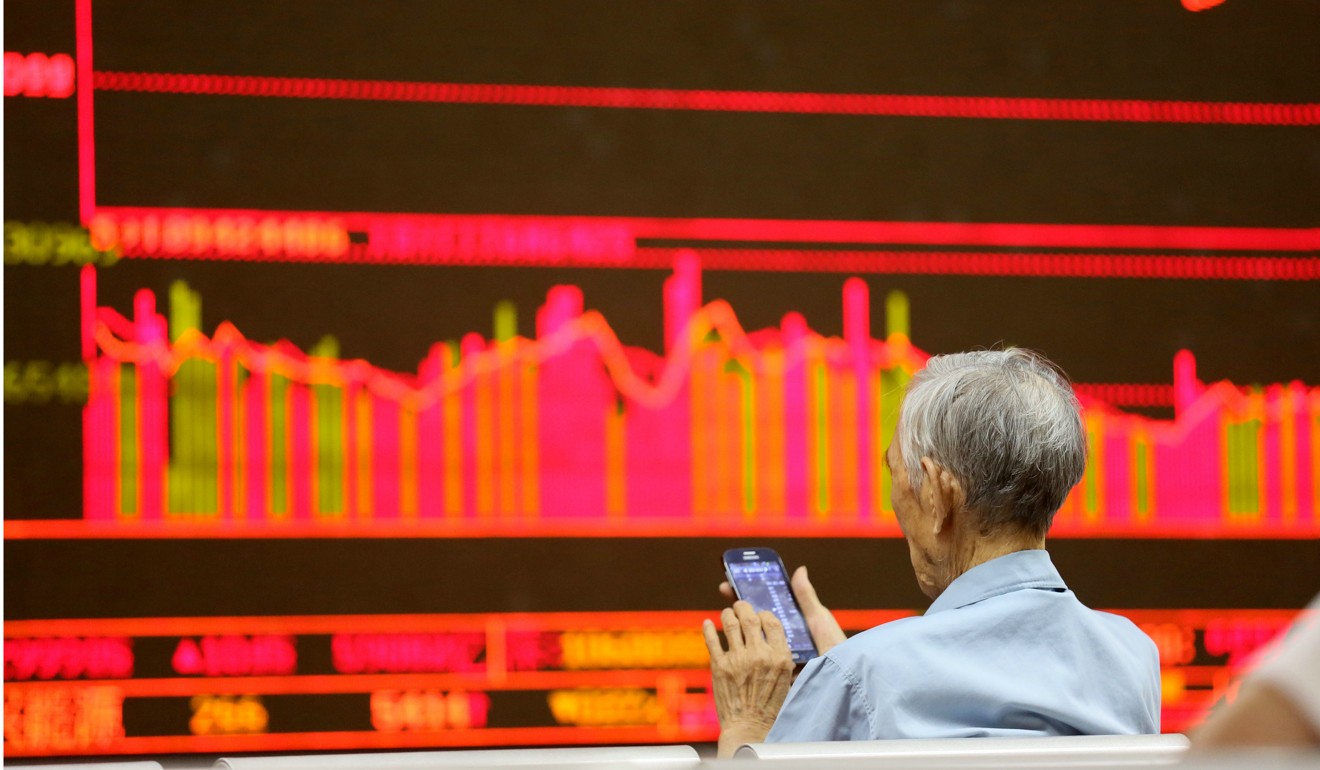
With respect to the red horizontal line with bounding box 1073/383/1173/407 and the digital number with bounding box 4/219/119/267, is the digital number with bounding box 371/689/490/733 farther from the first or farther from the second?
the red horizontal line with bounding box 1073/383/1173/407

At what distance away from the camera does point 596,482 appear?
2168mm

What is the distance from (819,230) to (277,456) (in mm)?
954

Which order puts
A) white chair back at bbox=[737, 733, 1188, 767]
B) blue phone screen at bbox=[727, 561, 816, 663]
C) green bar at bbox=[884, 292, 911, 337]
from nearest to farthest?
white chair back at bbox=[737, 733, 1188, 767], blue phone screen at bbox=[727, 561, 816, 663], green bar at bbox=[884, 292, 911, 337]

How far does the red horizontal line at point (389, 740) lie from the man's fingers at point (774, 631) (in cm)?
72

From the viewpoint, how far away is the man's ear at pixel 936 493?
4.33ft

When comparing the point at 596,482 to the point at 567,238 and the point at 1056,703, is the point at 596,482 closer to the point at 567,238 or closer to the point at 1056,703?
the point at 567,238

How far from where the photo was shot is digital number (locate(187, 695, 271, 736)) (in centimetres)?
205

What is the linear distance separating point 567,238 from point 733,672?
0.94 m

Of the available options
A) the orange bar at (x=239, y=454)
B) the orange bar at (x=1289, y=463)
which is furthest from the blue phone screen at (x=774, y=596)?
the orange bar at (x=1289, y=463)

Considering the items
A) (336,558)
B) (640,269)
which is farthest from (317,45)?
(336,558)

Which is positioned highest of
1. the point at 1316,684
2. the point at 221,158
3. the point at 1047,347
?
the point at 221,158

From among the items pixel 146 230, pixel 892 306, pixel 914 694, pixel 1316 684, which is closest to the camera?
pixel 1316 684

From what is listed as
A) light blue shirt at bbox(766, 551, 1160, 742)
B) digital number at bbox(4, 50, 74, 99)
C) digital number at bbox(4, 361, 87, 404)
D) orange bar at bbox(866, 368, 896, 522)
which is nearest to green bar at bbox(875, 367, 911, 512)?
orange bar at bbox(866, 368, 896, 522)

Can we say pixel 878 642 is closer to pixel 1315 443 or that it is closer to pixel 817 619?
pixel 817 619
